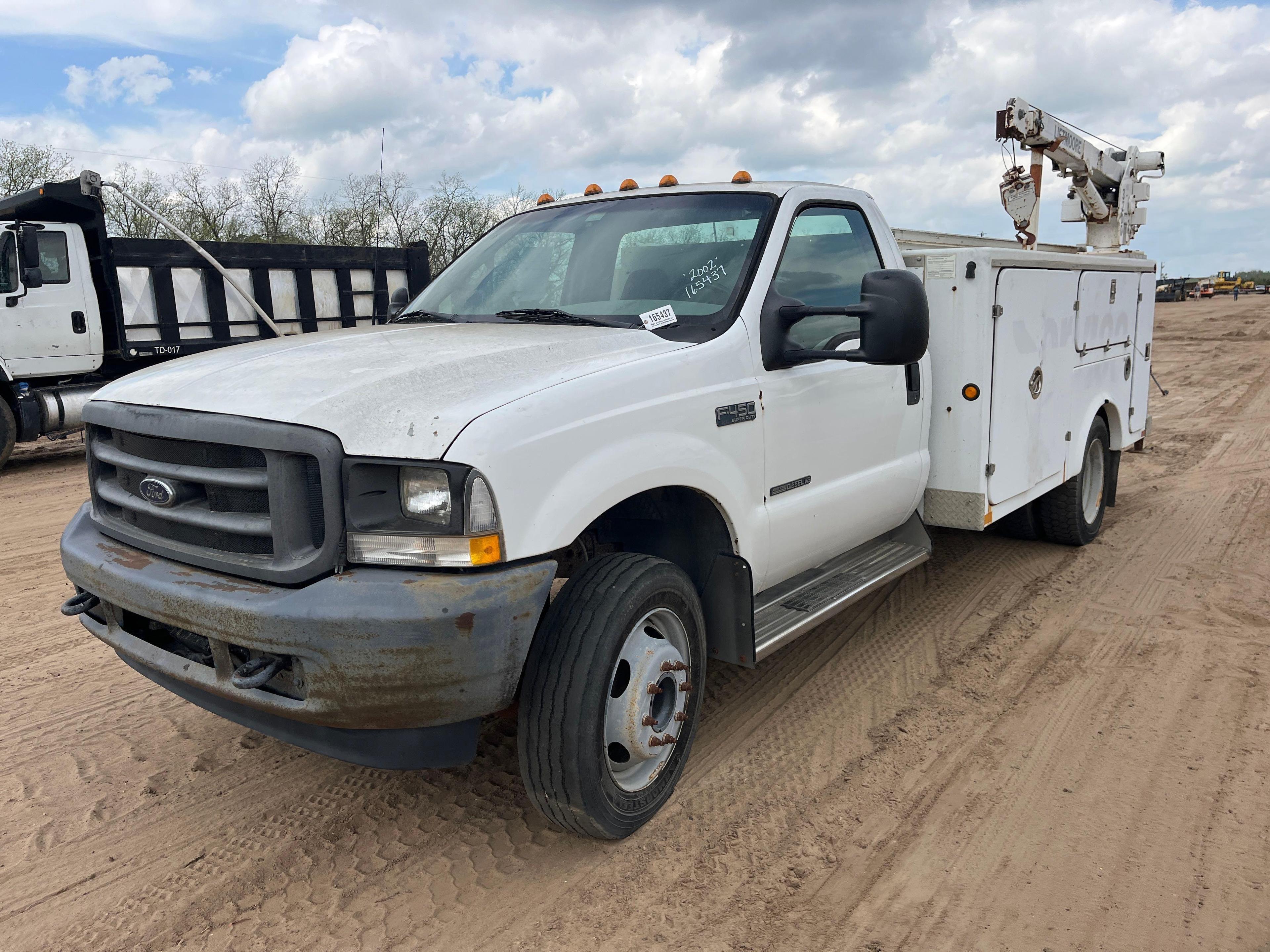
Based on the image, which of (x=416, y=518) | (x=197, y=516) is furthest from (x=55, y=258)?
(x=416, y=518)

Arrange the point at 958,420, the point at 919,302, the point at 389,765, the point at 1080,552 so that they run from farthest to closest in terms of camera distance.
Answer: the point at 1080,552 < the point at 958,420 < the point at 919,302 < the point at 389,765

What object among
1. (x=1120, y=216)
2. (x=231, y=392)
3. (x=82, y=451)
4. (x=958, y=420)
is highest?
(x=1120, y=216)

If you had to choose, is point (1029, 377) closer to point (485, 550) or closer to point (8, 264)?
point (485, 550)

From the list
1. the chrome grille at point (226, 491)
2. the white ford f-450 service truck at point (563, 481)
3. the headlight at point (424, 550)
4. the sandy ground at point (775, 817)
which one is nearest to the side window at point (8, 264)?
the sandy ground at point (775, 817)

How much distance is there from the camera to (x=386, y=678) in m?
2.37

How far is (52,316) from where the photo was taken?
1016 centimetres

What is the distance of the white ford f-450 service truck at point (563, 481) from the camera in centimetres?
242

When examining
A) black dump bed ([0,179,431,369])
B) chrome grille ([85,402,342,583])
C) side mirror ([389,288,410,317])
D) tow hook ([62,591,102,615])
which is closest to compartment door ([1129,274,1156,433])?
side mirror ([389,288,410,317])

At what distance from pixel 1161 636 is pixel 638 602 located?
3.26 m

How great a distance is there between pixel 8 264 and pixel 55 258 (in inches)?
18.2

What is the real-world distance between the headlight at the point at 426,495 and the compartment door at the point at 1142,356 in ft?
19.3

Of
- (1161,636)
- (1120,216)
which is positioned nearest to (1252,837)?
(1161,636)

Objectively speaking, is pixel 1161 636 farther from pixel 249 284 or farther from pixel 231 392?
pixel 249 284

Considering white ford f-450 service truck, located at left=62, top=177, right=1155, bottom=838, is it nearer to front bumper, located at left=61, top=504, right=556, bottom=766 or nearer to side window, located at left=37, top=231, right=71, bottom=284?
front bumper, located at left=61, top=504, right=556, bottom=766
